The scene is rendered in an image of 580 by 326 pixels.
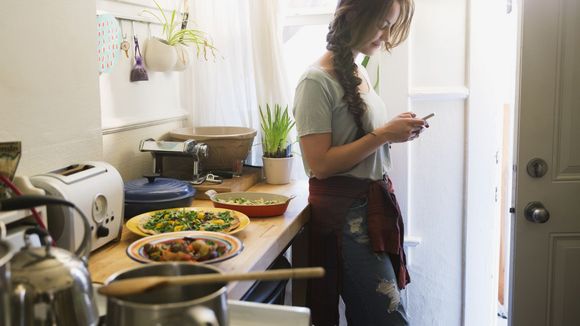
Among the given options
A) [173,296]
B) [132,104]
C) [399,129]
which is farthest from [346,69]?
[173,296]

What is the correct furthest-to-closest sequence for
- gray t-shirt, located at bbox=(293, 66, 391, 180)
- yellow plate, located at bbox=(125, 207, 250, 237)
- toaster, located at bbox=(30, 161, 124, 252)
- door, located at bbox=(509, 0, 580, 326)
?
door, located at bbox=(509, 0, 580, 326)
gray t-shirt, located at bbox=(293, 66, 391, 180)
yellow plate, located at bbox=(125, 207, 250, 237)
toaster, located at bbox=(30, 161, 124, 252)

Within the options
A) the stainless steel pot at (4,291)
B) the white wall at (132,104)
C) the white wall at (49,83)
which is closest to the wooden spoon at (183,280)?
the stainless steel pot at (4,291)

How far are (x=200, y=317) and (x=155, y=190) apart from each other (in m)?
1.07

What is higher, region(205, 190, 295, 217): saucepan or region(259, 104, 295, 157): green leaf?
region(259, 104, 295, 157): green leaf

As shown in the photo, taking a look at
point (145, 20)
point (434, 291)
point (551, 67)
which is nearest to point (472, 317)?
point (434, 291)

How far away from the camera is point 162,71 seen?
233cm

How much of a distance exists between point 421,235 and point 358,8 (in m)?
1.01

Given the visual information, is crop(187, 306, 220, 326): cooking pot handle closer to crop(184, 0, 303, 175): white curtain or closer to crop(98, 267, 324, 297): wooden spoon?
crop(98, 267, 324, 297): wooden spoon

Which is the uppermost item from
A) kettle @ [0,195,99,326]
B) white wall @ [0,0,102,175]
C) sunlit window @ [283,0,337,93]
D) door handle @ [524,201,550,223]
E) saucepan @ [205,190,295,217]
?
sunlit window @ [283,0,337,93]

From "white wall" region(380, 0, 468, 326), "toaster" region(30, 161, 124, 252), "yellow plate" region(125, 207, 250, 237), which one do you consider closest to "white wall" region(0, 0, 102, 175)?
"toaster" region(30, 161, 124, 252)

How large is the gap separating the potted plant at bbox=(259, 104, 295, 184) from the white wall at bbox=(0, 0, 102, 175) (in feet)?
2.65

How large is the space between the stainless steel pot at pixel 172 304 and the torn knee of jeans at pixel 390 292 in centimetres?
98

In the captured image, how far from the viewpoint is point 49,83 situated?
4.82ft

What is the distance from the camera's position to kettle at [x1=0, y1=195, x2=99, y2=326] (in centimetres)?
76
